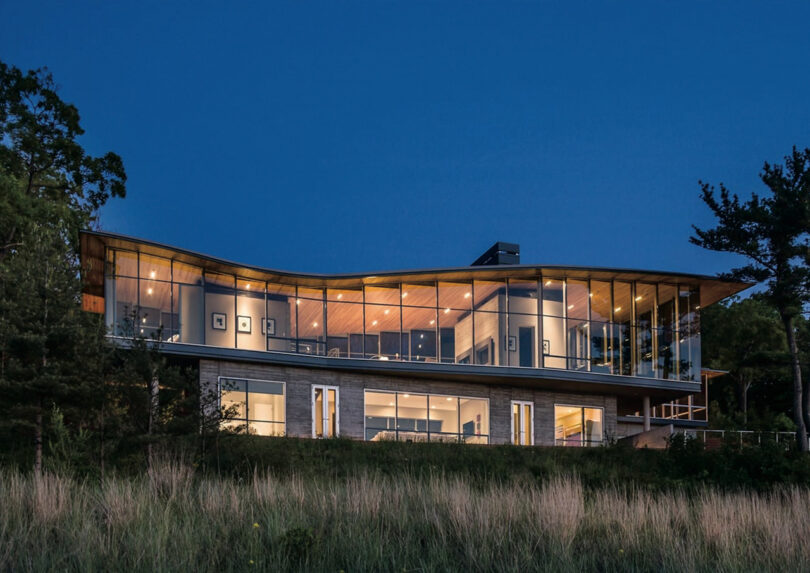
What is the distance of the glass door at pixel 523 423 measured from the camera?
30.6 metres

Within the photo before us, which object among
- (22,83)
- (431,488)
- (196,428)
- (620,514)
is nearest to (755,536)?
(620,514)

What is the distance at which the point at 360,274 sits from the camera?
93.1 ft

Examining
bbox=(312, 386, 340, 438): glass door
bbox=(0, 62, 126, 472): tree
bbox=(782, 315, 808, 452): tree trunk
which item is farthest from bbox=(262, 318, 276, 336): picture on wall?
bbox=(782, 315, 808, 452): tree trunk

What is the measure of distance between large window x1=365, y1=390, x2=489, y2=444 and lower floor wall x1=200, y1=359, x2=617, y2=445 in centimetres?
22

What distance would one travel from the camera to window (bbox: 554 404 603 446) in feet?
103

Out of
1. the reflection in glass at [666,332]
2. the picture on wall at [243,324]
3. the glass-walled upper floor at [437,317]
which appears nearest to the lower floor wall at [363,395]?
the glass-walled upper floor at [437,317]

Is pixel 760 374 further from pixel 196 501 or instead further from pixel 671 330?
pixel 196 501

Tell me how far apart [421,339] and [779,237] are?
1276cm

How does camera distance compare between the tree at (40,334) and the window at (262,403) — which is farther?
the window at (262,403)

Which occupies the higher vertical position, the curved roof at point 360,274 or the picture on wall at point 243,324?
the curved roof at point 360,274

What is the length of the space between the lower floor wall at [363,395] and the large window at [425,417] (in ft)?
0.71

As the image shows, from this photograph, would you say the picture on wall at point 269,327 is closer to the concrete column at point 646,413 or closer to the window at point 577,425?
the window at point 577,425

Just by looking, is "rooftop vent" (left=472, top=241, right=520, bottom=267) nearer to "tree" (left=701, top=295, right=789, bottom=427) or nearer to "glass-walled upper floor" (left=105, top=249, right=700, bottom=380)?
"glass-walled upper floor" (left=105, top=249, right=700, bottom=380)

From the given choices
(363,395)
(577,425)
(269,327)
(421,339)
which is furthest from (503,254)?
(269,327)
